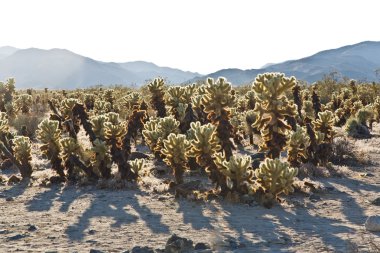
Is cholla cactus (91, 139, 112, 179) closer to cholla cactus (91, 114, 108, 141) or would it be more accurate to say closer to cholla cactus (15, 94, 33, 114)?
cholla cactus (91, 114, 108, 141)

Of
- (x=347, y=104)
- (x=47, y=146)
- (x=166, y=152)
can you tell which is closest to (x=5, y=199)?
(x=47, y=146)

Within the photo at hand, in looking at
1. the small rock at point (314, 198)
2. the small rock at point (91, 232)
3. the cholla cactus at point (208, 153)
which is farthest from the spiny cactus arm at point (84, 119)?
the small rock at point (314, 198)

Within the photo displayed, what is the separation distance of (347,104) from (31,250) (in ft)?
62.8

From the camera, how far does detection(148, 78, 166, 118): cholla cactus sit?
15.5 meters

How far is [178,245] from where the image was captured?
21.6 feet

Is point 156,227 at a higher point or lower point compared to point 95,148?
lower

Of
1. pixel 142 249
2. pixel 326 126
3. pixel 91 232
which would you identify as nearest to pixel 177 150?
pixel 91 232

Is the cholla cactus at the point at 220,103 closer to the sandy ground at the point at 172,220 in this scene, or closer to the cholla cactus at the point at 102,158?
the sandy ground at the point at 172,220

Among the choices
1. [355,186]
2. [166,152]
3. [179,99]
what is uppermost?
[179,99]

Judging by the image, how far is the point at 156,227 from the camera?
25.7 ft

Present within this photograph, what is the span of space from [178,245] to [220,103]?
4872 mm

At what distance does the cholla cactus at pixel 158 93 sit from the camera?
15.5 metres

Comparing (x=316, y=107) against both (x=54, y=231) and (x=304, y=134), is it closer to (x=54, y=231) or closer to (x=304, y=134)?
(x=304, y=134)

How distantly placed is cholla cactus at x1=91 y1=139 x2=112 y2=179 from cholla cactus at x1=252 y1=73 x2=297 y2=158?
3.56 meters
